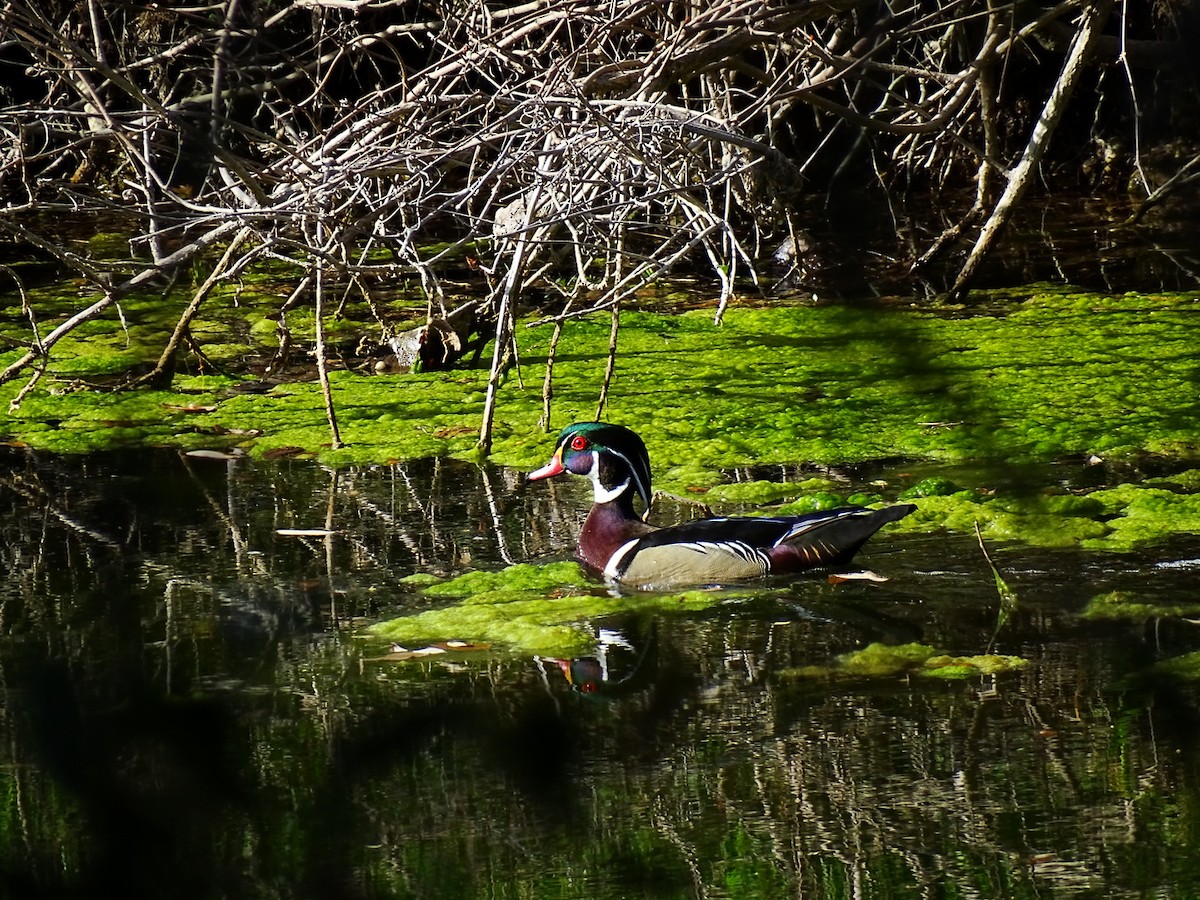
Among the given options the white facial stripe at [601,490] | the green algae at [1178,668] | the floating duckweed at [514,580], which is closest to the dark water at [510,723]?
the green algae at [1178,668]

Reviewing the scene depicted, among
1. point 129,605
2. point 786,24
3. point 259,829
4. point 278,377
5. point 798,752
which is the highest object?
point 786,24

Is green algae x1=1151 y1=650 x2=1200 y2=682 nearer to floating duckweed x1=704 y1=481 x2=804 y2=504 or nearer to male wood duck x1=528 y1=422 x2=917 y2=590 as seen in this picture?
male wood duck x1=528 y1=422 x2=917 y2=590

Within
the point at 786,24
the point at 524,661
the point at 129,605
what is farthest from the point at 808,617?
the point at 129,605

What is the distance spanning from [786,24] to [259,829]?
183 inches

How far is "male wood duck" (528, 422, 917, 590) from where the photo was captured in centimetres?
523

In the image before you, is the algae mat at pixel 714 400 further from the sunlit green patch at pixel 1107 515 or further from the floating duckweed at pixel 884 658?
the floating duckweed at pixel 884 658

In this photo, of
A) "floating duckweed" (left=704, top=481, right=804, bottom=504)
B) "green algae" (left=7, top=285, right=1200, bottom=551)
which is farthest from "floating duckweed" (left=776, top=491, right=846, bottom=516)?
"floating duckweed" (left=704, top=481, right=804, bottom=504)

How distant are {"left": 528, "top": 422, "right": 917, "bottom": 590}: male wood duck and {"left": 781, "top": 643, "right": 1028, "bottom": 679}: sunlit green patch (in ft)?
2.64

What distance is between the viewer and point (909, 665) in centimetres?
431

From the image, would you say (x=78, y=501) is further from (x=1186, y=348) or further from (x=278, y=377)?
(x=1186, y=348)

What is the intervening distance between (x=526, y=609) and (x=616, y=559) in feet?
1.97

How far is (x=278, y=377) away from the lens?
27.8 ft

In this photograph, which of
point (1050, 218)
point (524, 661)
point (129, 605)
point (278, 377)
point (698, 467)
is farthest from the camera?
point (1050, 218)

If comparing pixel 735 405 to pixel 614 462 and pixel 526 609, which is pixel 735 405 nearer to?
pixel 614 462
